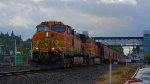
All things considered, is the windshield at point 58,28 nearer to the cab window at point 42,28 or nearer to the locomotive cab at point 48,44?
the locomotive cab at point 48,44

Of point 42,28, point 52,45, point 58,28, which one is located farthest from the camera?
point 58,28

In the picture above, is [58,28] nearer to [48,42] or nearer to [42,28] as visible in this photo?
[42,28]

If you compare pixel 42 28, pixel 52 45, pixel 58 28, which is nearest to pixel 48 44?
pixel 52 45

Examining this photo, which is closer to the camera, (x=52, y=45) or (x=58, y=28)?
(x=52, y=45)

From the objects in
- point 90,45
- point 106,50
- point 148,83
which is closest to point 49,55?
point 148,83

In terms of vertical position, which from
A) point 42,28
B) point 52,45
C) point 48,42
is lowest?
point 52,45

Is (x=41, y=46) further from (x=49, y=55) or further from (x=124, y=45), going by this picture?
(x=124, y=45)

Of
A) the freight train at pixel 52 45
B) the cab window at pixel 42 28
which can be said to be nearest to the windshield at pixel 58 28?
the freight train at pixel 52 45

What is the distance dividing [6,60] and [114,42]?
202ft

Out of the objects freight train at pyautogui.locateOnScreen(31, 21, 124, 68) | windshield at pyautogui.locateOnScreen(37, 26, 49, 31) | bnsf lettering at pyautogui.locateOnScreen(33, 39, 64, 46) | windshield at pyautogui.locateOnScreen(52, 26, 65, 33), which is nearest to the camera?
freight train at pyautogui.locateOnScreen(31, 21, 124, 68)

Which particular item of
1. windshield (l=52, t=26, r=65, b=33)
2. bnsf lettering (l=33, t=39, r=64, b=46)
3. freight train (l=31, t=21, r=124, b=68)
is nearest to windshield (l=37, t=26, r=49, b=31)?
freight train (l=31, t=21, r=124, b=68)

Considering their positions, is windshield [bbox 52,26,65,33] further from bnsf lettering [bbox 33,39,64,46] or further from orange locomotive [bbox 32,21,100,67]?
bnsf lettering [bbox 33,39,64,46]

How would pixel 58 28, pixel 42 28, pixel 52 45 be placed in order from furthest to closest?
pixel 58 28
pixel 42 28
pixel 52 45

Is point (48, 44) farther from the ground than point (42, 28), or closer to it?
closer to it
